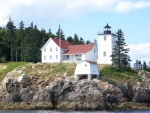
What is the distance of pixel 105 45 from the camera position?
78.6 meters

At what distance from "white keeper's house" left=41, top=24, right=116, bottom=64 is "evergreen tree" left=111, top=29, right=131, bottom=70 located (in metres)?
1.62

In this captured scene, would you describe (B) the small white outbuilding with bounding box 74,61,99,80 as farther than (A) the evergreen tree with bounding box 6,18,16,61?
No

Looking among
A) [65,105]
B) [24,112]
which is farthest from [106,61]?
[24,112]

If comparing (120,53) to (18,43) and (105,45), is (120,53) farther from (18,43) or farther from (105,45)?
(18,43)

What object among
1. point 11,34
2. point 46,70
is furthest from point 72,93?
point 11,34

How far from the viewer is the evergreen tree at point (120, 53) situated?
75188 millimetres

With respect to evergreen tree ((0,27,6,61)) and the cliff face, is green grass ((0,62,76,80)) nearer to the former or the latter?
the cliff face

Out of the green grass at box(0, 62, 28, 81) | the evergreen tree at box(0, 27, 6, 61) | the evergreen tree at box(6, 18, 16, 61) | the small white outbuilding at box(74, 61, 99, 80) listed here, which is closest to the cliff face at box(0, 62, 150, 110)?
the small white outbuilding at box(74, 61, 99, 80)

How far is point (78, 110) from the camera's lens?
6009 centimetres

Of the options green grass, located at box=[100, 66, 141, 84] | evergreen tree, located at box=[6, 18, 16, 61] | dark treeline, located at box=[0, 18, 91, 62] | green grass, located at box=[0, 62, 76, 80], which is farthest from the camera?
evergreen tree, located at box=[6, 18, 16, 61]

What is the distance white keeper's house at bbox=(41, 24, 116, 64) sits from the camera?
78312mm

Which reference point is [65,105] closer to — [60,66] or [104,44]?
[60,66]

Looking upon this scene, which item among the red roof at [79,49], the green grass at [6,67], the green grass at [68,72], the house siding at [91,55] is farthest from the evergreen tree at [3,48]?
the house siding at [91,55]

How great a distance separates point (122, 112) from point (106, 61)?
76.0 ft
